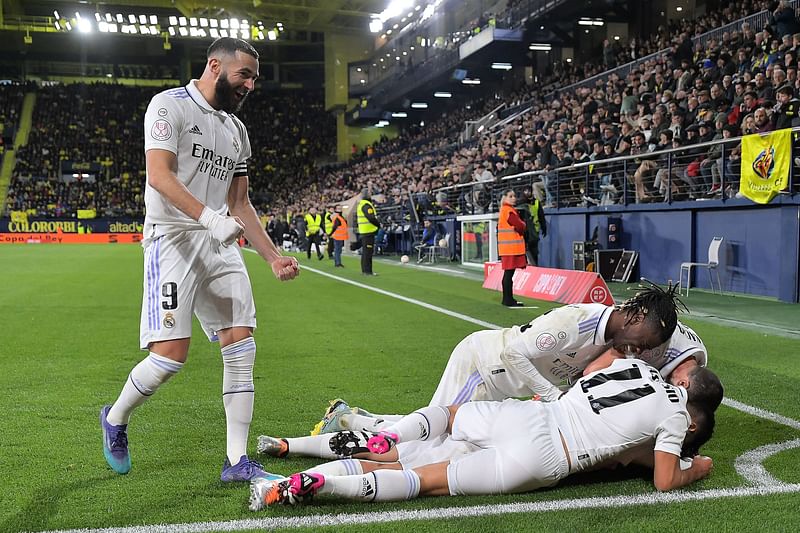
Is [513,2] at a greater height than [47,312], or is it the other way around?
[513,2]

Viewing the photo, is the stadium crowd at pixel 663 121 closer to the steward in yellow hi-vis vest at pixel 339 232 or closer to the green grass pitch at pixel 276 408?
the green grass pitch at pixel 276 408

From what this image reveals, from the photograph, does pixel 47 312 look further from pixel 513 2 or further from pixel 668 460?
pixel 513 2

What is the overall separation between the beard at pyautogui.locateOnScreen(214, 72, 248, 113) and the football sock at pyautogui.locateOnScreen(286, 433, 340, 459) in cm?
188

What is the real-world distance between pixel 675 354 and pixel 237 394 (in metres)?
2.34

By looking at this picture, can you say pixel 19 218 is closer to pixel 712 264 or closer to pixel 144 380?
→ pixel 712 264

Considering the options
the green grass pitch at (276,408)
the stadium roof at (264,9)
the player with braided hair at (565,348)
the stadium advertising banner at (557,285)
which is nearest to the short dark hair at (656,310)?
the player with braided hair at (565,348)

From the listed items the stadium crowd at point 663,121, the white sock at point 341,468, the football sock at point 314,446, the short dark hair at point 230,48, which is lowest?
the football sock at point 314,446

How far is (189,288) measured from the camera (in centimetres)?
379

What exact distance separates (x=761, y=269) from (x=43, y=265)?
19.7 metres

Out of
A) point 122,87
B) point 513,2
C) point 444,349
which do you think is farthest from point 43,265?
point 122,87

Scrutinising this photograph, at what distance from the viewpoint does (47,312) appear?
11.3 meters

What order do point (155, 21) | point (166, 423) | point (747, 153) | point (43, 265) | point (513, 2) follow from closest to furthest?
point (166, 423), point (747, 153), point (43, 265), point (513, 2), point (155, 21)

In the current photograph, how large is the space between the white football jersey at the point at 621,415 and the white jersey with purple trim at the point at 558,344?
261mm

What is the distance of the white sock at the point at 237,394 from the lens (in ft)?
12.8
